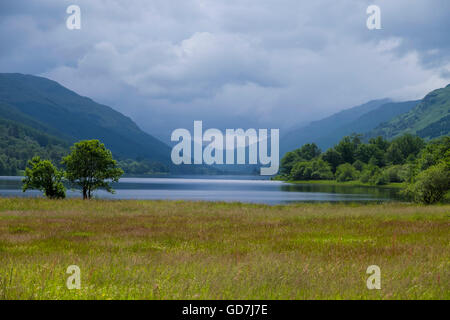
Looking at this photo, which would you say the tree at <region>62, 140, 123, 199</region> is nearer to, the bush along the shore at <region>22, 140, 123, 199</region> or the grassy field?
the bush along the shore at <region>22, 140, 123, 199</region>

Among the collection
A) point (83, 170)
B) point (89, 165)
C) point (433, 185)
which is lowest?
point (433, 185)

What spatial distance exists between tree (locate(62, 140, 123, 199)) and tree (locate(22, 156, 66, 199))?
268 centimetres

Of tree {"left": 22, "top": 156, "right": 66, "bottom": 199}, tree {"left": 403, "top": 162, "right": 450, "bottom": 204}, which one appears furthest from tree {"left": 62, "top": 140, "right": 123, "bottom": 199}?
tree {"left": 403, "top": 162, "right": 450, "bottom": 204}

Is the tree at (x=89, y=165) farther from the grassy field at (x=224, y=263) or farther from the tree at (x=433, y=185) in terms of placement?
the tree at (x=433, y=185)

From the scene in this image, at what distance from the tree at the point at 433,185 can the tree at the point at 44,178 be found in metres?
51.1

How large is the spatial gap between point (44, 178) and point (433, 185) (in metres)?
53.9

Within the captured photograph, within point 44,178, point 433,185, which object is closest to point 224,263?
point 44,178

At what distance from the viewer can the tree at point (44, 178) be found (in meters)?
53.7

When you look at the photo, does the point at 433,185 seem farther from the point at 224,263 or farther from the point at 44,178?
the point at 224,263

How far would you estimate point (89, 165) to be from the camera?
5959 centimetres

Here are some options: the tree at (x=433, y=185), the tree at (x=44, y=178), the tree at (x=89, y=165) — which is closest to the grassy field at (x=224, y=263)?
the tree at (x=44, y=178)
